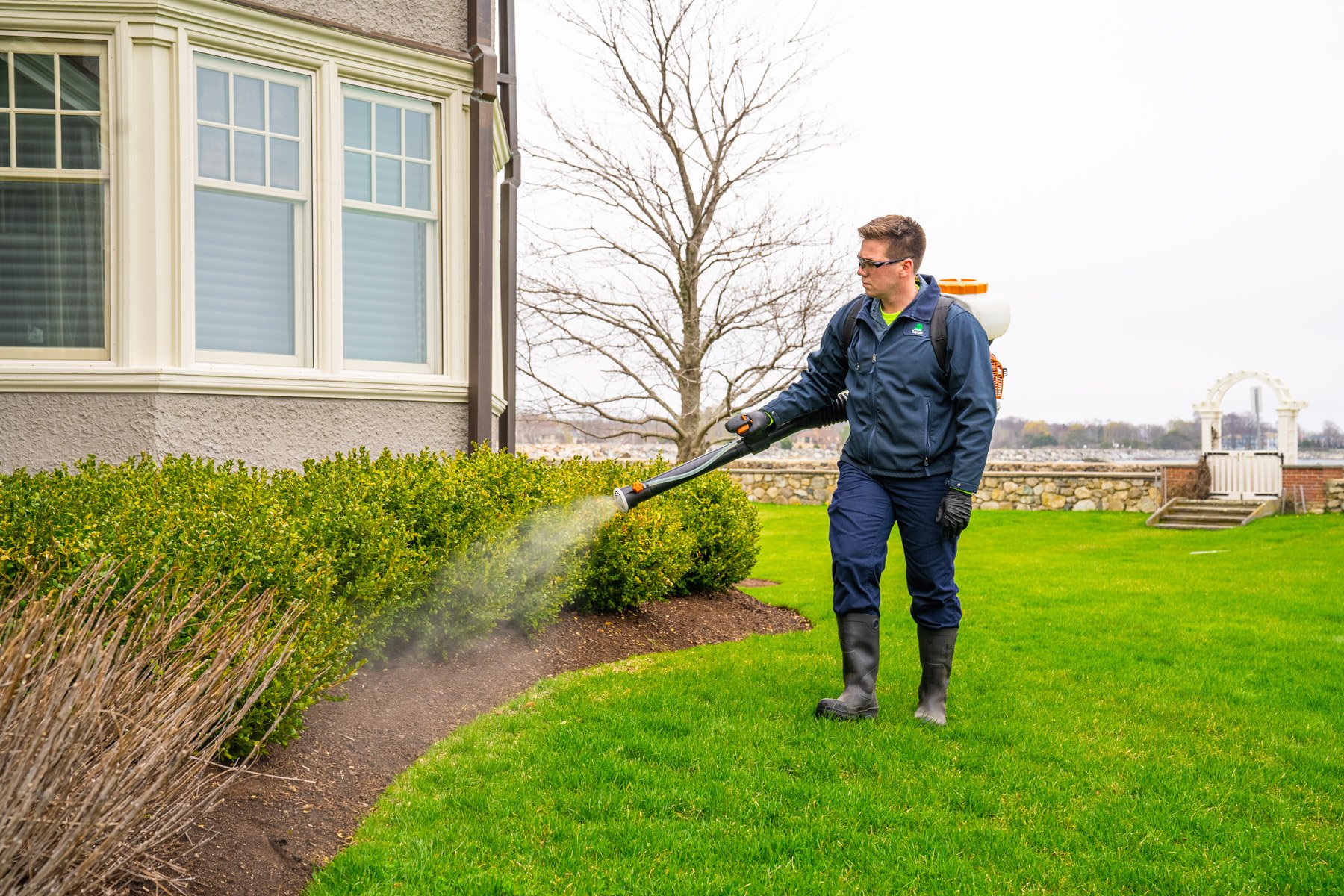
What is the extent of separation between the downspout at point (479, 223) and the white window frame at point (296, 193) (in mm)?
1170

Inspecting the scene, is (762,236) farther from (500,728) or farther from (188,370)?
(500,728)

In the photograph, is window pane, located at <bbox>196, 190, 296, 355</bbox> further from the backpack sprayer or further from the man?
the man

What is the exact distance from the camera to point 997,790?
12.3ft

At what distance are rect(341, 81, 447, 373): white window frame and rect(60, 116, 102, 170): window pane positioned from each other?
1561 mm

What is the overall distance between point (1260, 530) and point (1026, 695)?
1501 cm

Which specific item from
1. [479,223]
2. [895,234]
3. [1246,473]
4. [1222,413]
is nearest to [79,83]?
[479,223]

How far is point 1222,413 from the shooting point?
82.0ft

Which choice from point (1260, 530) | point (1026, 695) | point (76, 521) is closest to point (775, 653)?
point (1026, 695)

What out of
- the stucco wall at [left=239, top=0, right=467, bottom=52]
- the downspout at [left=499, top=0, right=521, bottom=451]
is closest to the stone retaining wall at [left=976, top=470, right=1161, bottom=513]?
the downspout at [left=499, top=0, right=521, bottom=451]

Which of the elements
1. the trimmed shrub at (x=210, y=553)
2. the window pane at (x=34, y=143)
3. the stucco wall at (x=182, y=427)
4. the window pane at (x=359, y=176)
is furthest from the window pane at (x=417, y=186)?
the trimmed shrub at (x=210, y=553)

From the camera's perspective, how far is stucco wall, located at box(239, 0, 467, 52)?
23.2 ft

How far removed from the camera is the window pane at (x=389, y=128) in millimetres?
7449

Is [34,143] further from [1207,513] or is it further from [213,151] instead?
[1207,513]

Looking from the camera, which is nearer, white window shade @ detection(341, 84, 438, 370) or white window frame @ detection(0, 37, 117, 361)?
white window frame @ detection(0, 37, 117, 361)
